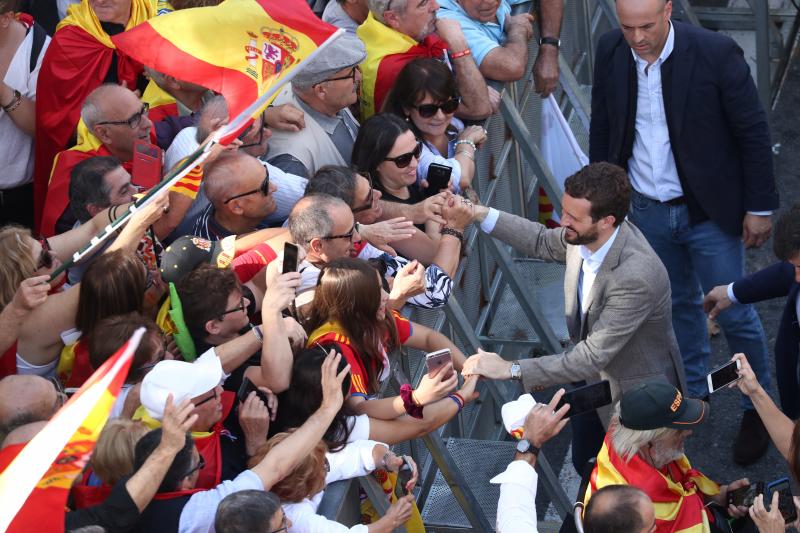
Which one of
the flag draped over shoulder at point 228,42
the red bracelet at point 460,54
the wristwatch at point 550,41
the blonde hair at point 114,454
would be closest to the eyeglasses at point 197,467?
the blonde hair at point 114,454

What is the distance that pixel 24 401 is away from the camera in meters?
3.71

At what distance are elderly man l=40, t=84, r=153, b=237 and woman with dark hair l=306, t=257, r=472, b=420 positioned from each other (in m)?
1.34

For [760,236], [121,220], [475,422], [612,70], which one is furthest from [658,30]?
[121,220]

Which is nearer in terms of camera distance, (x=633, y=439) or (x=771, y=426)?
(x=633, y=439)

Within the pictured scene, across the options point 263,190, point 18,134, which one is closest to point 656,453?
point 263,190

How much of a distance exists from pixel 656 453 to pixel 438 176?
170 centimetres

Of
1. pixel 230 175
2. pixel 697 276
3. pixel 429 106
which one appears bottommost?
pixel 697 276

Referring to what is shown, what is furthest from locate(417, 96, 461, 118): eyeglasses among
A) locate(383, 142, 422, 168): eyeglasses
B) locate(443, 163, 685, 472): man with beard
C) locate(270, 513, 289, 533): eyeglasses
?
locate(270, 513, 289, 533): eyeglasses

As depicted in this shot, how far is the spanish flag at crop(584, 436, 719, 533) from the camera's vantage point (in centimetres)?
426

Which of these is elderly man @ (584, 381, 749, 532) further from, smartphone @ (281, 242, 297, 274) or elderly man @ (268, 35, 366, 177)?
elderly man @ (268, 35, 366, 177)

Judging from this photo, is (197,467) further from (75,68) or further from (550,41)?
(550,41)

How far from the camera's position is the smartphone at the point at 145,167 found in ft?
15.8

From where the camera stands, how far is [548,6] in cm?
702

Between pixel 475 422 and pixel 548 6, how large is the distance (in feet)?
8.30
